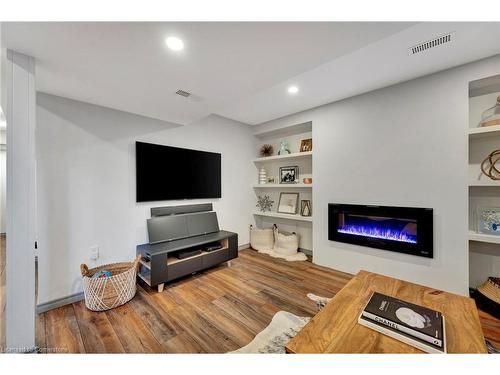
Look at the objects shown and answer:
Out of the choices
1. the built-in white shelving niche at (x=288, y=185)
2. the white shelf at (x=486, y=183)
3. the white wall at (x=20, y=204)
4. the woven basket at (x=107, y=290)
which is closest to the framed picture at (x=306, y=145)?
the built-in white shelving niche at (x=288, y=185)

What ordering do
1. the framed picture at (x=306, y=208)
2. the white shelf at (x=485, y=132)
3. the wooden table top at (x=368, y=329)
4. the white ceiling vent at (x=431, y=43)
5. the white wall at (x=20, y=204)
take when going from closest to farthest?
the wooden table top at (x=368, y=329) → the white wall at (x=20, y=204) → the white ceiling vent at (x=431, y=43) → the white shelf at (x=485, y=132) → the framed picture at (x=306, y=208)

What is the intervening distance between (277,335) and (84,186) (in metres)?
2.46

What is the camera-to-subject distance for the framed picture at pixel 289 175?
3607 mm

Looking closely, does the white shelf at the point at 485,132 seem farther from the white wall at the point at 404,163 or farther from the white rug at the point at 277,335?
the white rug at the point at 277,335

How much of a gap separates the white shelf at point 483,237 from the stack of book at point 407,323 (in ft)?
4.88

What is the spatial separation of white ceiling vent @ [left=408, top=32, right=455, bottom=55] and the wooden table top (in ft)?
6.47

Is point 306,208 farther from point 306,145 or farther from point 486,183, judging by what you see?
point 486,183

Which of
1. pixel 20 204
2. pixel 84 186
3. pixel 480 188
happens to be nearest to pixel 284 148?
pixel 480 188

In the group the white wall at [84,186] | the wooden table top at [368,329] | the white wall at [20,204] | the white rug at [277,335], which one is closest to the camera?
the wooden table top at [368,329]

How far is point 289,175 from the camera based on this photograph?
3.69 meters

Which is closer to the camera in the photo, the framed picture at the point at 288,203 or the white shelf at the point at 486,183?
the white shelf at the point at 486,183

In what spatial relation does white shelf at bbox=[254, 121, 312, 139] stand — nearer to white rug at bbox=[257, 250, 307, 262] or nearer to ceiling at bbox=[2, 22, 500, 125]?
ceiling at bbox=[2, 22, 500, 125]
